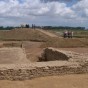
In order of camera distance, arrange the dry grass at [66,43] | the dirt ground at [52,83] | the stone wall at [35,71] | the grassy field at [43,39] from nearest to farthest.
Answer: the dirt ground at [52,83] < the stone wall at [35,71] < the dry grass at [66,43] < the grassy field at [43,39]

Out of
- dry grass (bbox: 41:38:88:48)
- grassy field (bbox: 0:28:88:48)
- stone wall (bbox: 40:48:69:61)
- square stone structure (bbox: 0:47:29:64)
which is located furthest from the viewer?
grassy field (bbox: 0:28:88:48)

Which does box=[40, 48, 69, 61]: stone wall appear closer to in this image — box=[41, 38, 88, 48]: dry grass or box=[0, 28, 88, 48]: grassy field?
box=[0, 28, 88, 48]: grassy field

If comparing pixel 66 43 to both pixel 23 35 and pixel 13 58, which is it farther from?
pixel 13 58

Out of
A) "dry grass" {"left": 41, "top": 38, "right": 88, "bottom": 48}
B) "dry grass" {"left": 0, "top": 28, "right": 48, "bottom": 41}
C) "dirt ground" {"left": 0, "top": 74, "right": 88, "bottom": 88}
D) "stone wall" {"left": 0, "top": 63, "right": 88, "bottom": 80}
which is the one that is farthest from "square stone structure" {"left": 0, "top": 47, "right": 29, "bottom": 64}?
"dry grass" {"left": 0, "top": 28, "right": 48, "bottom": 41}

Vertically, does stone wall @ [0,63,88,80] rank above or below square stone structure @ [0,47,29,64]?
above

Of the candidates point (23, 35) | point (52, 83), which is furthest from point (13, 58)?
point (23, 35)

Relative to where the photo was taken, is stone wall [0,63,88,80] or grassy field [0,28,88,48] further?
grassy field [0,28,88,48]

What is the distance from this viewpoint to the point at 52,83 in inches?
471

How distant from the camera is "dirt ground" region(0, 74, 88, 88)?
11.6 meters

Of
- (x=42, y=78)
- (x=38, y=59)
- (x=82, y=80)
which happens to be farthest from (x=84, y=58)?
(x=38, y=59)

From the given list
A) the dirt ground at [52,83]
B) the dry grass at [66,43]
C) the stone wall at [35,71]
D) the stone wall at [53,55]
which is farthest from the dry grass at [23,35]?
Answer: the dirt ground at [52,83]

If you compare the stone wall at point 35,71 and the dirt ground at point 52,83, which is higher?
the stone wall at point 35,71

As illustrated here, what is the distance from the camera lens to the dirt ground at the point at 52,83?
11.6 metres

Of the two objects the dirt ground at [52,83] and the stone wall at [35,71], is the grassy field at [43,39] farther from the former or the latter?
the dirt ground at [52,83]
